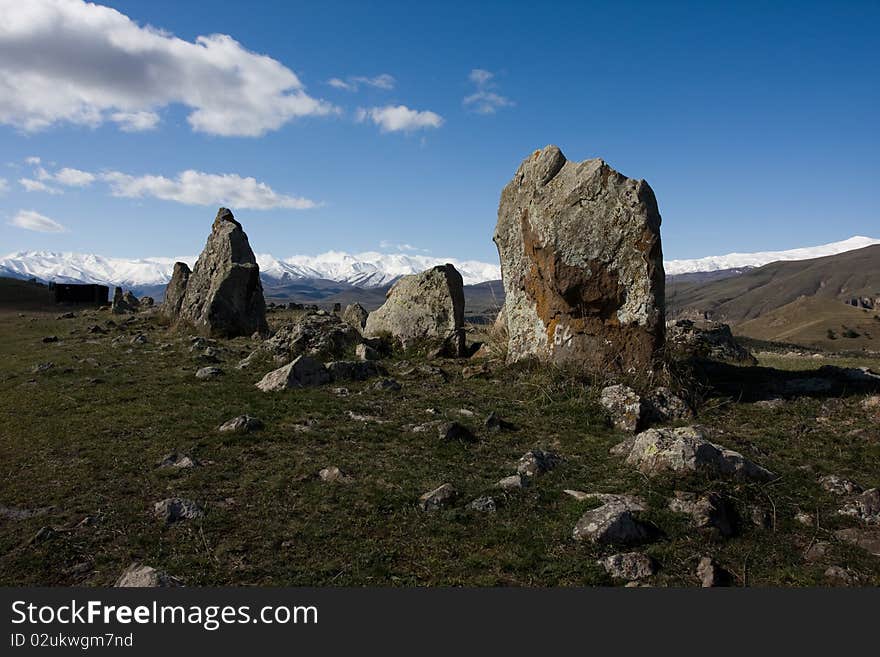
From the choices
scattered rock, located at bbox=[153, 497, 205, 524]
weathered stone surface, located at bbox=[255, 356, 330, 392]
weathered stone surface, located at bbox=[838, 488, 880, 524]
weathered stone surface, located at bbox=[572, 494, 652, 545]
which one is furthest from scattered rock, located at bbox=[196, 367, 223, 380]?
weathered stone surface, located at bbox=[838, 488, 880, 524]

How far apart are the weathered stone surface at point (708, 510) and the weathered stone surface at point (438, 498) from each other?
2613mm

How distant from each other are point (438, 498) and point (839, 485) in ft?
16.9

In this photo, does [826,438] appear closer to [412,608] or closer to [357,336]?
[412,608]

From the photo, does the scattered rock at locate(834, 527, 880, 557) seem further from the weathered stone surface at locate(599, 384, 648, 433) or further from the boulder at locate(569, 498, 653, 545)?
the weathered stone surface at locate(599, 384, 648, 433)

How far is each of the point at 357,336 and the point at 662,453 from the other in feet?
38.7

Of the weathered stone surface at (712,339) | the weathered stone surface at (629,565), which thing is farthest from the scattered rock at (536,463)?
the weathered stone surface at (712,339)

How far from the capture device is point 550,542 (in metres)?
6.34

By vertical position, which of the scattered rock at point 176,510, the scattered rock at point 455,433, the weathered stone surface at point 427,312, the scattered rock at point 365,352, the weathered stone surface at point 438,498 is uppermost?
the weathered stone surface at point 427,312

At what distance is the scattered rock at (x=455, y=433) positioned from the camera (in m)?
9.84

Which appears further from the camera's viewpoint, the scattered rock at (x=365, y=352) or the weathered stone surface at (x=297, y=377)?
the scattered rock at (x=365, y=352)

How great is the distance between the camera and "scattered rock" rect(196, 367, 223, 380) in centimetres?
1520

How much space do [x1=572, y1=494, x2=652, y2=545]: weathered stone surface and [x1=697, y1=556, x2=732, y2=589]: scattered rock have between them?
26.6 inches

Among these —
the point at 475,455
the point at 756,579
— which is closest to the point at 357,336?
the point at 475,455

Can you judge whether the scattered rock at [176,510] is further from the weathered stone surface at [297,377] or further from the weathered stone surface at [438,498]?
the weathered stone surface at [297,377]
